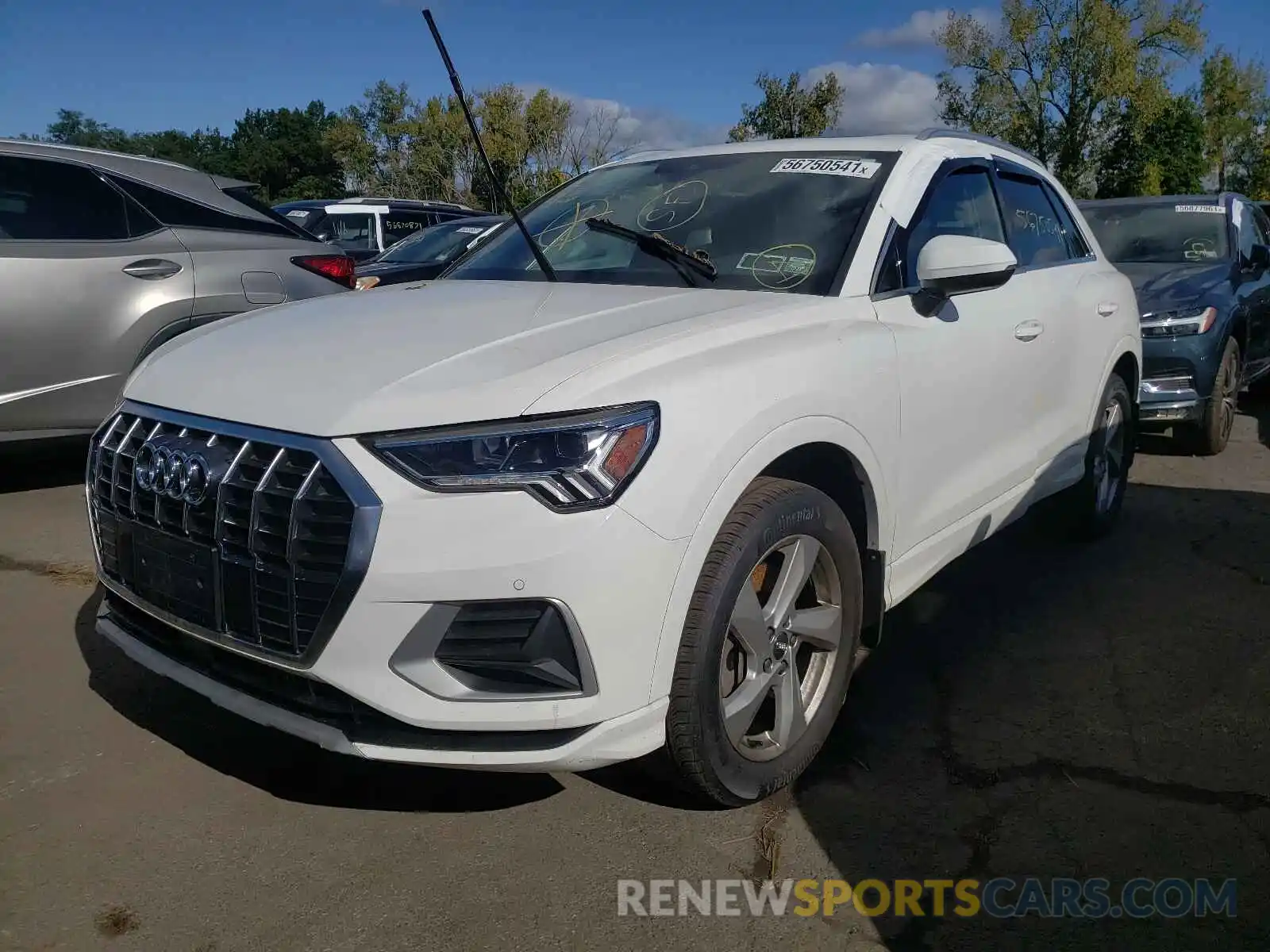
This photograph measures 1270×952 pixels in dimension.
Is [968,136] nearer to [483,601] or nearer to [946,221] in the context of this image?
[946,221]

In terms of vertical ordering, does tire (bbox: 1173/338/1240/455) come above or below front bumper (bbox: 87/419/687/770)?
below

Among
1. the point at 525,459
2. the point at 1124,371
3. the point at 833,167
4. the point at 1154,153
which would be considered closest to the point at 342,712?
the point at 525,459

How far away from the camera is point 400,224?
1335cm

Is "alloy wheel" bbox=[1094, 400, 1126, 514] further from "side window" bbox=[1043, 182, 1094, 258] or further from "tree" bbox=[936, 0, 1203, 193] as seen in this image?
"tree" bbox=[936, 0, 1203, 193]

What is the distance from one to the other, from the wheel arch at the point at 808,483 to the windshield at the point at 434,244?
6803 millimetres

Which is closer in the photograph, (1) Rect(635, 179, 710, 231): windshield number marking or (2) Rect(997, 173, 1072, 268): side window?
(1) Rect(635, 179, 710, 231): windshield number marking

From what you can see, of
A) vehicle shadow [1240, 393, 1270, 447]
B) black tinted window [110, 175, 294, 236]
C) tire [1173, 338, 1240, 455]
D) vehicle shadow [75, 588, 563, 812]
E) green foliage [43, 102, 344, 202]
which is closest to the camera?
vehicle shadow [75, 588, 563, 812]

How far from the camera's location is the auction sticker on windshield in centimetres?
334

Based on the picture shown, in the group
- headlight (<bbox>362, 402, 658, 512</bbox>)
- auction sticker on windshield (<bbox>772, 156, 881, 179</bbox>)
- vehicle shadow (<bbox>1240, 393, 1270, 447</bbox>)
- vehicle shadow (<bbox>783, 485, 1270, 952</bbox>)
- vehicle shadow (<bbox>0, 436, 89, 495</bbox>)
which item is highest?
auction sticker on windshield (<bbox>772, 156, 881, 179</bbox>)

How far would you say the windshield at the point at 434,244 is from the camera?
9.46 m

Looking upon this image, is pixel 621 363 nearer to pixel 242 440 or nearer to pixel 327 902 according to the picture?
pixel 242 440

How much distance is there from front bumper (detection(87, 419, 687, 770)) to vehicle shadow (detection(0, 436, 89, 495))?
13.5 ft

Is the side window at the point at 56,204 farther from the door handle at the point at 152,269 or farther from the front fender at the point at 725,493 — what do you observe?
the front fender at the point at 725,493

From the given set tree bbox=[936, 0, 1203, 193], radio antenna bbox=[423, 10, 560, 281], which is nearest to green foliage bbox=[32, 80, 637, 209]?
radio antenna bbox=[423, 10, 560, 281]
